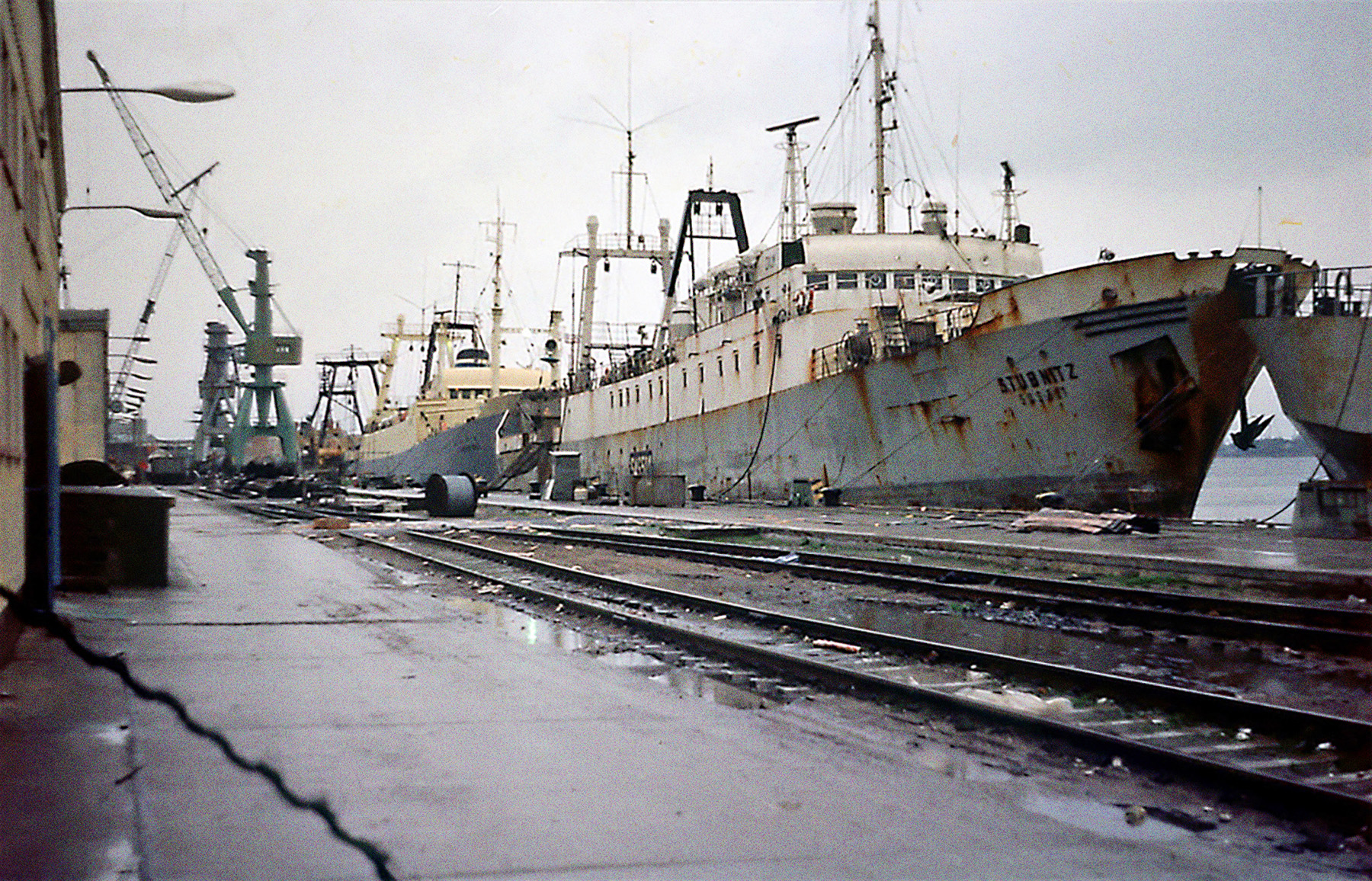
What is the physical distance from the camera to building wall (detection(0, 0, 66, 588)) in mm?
7809

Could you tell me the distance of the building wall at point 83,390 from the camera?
33.4 metres

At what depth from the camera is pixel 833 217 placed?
3862 centimetres

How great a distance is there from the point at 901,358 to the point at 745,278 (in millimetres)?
12669

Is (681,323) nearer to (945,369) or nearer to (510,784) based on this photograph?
(945,369)

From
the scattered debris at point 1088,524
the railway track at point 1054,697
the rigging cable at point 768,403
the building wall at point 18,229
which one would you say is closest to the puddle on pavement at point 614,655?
the railway track at point 1054,697

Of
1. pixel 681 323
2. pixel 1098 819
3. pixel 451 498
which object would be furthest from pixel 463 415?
pixel 1098 819

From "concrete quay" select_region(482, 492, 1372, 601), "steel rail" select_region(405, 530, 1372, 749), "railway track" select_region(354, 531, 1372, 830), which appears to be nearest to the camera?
"railway track" select_region(354, 531, 1372, 830)

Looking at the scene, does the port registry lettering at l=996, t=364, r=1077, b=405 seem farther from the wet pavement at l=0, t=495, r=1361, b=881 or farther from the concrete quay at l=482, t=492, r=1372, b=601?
the wet pavement at l=0, t=495, r=1361, b=881

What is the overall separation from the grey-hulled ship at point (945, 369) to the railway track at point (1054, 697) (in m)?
14.4

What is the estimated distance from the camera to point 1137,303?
2278 cm

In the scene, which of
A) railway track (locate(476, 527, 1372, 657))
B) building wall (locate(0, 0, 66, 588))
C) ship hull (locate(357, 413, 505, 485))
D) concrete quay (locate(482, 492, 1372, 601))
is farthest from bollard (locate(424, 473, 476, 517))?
ship hull (locate(357, 413, 505, 485))

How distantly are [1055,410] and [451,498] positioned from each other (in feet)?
52.2

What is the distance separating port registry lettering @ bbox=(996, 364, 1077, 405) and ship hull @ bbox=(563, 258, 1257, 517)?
0.02m

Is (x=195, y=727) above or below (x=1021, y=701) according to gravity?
above
